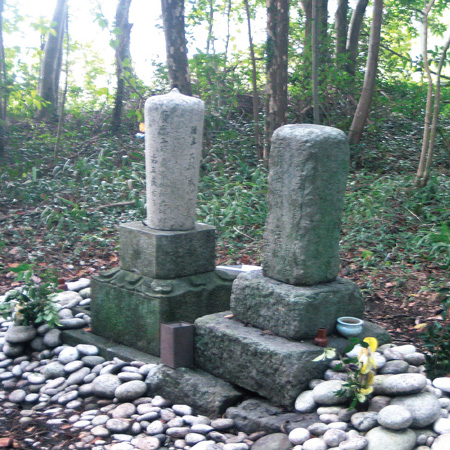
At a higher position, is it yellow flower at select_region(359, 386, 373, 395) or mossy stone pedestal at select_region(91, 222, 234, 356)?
mossy stone pedestal at select_region(91, 222, 234, 356)

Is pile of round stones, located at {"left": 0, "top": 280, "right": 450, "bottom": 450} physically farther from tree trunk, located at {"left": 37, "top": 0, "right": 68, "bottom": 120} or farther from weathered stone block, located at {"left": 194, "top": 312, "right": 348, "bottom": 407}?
tree trunk, located at {"left": 37, "top": 0, "right": 68, "bottom": 120}

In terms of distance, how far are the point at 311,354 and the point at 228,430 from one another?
606 millimetres

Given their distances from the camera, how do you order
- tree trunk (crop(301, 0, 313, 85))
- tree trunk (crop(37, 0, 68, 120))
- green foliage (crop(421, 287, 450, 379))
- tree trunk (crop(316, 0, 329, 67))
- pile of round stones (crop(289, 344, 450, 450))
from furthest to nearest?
1. tree trunk (crop(37, 0, 68, 120))
2. tree trunk (crop(316, 0, 329, 67))
3. tree trunk (crop(301, 0, 313, 85))
4. green foliage (crop(421, 287, 450, 379))
5. pile of round stones (crop(289, 344, 450, 450))

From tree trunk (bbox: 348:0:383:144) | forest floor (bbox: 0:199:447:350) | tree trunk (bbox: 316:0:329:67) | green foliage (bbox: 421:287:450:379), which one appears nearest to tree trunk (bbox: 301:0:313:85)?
tree trunk (bbox: 316:0:329:67)

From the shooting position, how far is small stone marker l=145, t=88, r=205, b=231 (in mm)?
4066

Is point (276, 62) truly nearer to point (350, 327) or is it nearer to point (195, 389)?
point (350, 327)

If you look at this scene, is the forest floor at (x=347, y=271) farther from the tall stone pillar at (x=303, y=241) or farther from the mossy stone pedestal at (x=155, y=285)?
the mossy stone pedestal at (x=155, y=285)

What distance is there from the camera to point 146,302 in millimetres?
4023

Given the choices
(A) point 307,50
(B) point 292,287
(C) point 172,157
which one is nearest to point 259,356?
A: (B) point 292,287

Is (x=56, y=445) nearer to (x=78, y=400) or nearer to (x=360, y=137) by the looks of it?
(x=78, y=400)

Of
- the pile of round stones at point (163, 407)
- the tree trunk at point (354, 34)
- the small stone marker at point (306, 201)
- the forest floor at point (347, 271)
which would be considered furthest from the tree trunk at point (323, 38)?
the pile of round stones at point (163, 407)

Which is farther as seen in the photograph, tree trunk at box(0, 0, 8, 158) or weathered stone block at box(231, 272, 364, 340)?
tree trunk at box(0, 0, 8, 158)

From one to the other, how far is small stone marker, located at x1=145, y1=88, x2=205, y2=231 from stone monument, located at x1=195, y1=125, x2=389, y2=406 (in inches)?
33.9

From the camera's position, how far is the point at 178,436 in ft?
10.2
